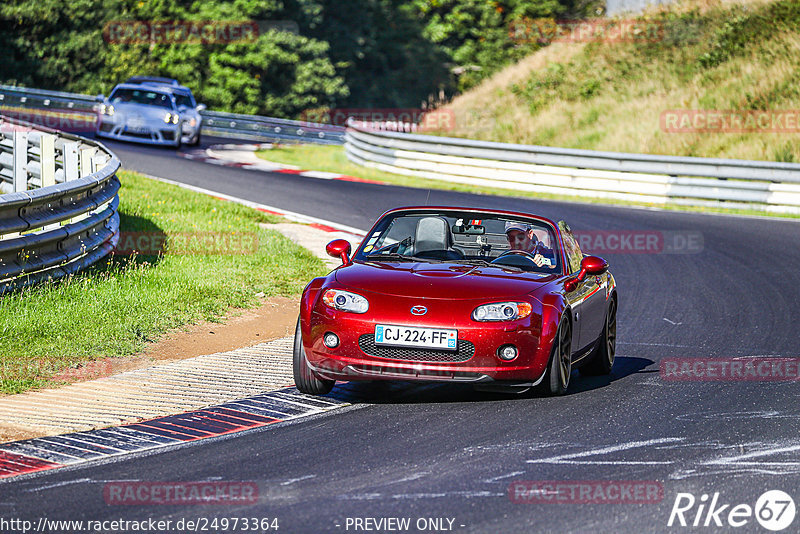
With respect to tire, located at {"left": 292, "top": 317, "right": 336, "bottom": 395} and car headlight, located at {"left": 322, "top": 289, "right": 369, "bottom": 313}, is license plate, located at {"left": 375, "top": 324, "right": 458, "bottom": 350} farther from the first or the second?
tire, located at {"left": 292, "top": 317, "right": 336, "bottom": 395}

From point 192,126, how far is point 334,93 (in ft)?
97.9

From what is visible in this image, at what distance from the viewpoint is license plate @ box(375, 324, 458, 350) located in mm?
7562

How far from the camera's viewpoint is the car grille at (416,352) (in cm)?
759

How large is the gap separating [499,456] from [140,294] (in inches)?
233

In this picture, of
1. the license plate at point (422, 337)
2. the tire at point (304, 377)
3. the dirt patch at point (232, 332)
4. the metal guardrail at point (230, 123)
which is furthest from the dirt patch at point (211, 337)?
the metal guardrail at point (230, 123)

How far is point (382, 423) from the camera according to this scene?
23.8ft

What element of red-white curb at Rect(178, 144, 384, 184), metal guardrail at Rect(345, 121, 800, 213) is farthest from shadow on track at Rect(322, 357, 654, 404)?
red-white curb at Rect(178, 144, 384, 184)

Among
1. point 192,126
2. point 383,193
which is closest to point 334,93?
point 192,126

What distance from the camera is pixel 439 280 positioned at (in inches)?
314

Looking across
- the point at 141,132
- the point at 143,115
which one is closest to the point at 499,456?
the point at 143,115

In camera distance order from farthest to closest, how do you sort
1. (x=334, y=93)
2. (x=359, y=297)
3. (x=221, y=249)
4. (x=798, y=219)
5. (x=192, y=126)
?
(x=334, y=93) < (x=192, y=126) < (x=798, y=219) < (x=221, y=249) < (x=359, y=297)

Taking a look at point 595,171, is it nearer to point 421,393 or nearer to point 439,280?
point 421,393

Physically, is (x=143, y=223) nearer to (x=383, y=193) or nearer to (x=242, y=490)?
(x=383, y=193)

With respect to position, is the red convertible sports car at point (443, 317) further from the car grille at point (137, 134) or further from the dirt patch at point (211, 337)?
the car grille at point (137, 134)
